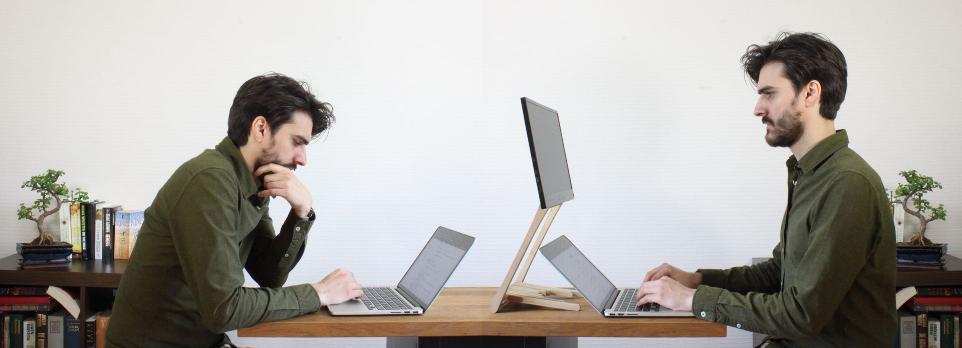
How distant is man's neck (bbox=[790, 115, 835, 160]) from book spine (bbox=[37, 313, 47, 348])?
2.74 m

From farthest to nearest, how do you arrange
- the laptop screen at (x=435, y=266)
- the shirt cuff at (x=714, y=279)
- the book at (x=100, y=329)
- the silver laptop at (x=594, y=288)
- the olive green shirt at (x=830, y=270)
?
the book at (x=100, y=329), the shirt cuff at (x=714, y=279), the laptop screen at (x=435, y=266), the silver laptop at (x=594, y=288), the olive green shirt at (x=830, y=270)

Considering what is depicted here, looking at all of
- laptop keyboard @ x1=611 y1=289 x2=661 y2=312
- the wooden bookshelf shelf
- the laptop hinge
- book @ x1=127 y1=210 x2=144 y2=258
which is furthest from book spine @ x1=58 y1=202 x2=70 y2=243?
the wooden bookshelf shelf

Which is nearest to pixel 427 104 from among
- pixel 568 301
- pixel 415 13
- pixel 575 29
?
pixel 415 13

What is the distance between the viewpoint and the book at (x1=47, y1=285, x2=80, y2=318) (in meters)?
3.18

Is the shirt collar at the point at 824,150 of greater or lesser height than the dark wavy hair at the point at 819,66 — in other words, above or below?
below

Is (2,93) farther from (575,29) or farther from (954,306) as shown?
(954,306)

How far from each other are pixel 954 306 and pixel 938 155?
660 mm

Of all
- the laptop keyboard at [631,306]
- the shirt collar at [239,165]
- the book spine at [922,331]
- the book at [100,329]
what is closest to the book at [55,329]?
the book at [100,329]

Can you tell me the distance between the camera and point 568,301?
92.0 inches

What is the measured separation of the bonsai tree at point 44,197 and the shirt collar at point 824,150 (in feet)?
8.96

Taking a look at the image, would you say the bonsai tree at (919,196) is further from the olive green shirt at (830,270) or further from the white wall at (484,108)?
the olive green shirt at (830,270)

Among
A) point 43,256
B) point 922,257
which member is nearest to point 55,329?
point 43,256

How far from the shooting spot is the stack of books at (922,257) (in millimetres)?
3184

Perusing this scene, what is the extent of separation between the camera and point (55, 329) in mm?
3279
